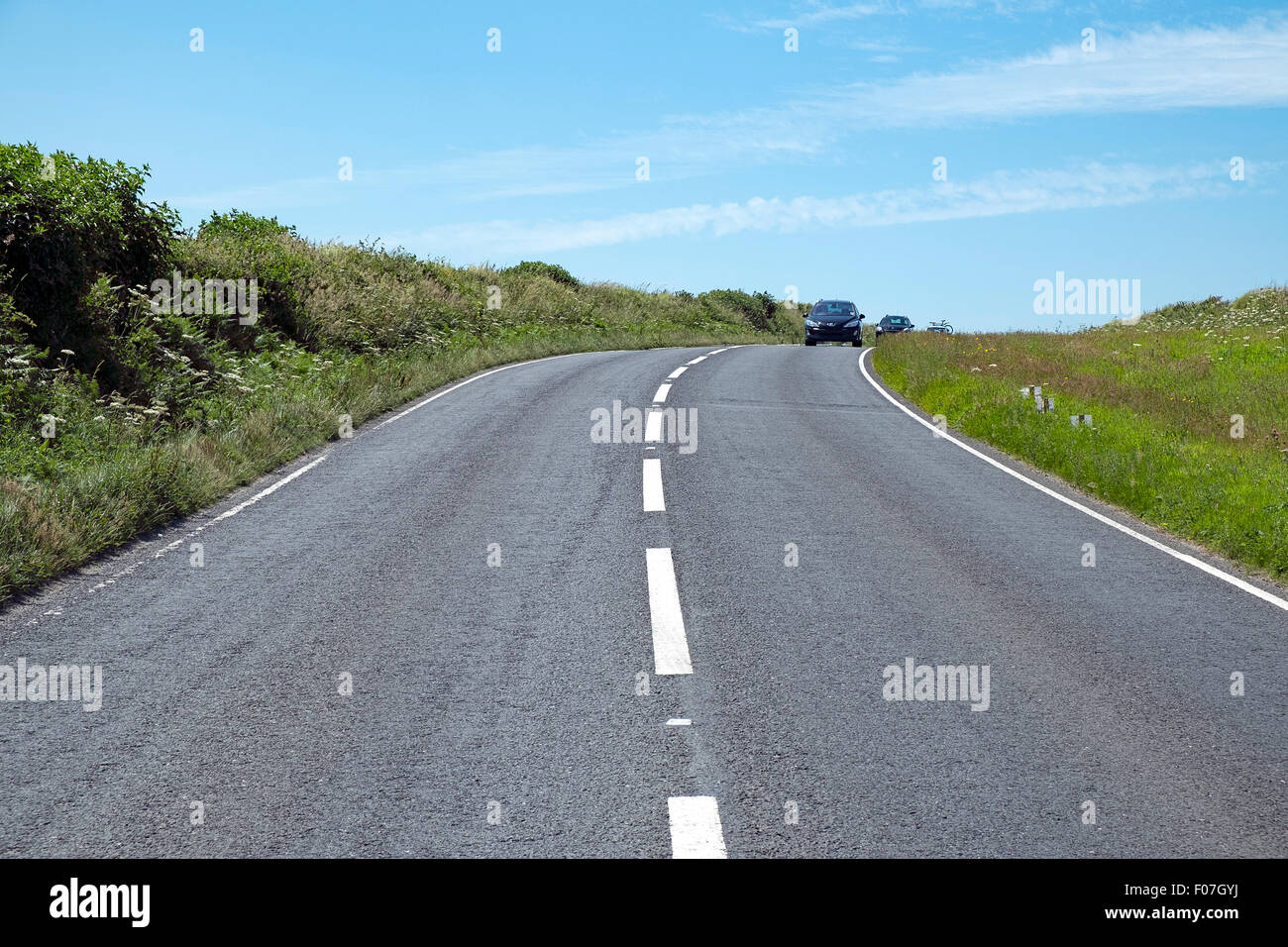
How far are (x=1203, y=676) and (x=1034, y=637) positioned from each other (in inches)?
37.4

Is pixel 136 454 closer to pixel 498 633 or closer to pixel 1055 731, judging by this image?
pixel 498 633

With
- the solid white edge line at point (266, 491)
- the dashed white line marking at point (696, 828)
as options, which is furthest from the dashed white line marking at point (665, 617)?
the solid white edge line at point (266, 491)

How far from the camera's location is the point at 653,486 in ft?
35.0

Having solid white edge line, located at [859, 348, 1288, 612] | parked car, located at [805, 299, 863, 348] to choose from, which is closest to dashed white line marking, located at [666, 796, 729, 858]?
solid white edge line, located at [859, 348, 1288, 612]

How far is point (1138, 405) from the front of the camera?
58.1 ft

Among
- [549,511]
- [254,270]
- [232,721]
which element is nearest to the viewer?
[232,721]

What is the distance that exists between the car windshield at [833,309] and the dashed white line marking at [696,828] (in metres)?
33.8

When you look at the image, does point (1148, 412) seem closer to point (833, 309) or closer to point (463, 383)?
point (463, 383)

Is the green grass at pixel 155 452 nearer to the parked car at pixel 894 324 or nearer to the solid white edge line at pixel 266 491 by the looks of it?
the solid white edge line at pixel 266 491

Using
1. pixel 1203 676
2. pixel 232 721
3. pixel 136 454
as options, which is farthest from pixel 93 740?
pixel 136 454

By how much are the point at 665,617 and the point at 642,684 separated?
1.17 m

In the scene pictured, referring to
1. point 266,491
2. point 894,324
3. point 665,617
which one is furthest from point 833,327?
point 665,617

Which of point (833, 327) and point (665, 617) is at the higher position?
point (833, 327)

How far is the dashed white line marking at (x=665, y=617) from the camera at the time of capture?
5668 millimetres
